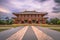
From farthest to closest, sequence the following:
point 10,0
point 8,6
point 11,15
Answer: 1. point 11,15
2. point 8,6
3. point 10,0

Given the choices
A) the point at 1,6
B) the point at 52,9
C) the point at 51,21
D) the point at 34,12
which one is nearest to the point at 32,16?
the point at 34,12

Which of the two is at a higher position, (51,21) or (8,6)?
(8,6)

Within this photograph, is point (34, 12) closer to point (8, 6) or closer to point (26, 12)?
point (26, 12)

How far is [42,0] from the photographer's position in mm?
18312

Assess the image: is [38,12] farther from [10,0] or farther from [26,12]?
[10,0]

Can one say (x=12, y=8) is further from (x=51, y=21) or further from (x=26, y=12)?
(x=51, y=21)

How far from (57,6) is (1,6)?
6039mm

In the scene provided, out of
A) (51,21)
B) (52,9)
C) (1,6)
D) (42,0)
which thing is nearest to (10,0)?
(1,6)

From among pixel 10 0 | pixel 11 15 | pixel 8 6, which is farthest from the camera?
pixel 11 15

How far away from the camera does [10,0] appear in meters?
16.8

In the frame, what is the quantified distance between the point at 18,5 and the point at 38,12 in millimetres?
4008

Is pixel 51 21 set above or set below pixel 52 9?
below

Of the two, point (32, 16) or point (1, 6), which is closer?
point (1, 6)

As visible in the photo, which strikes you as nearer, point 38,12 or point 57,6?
point 57,6
